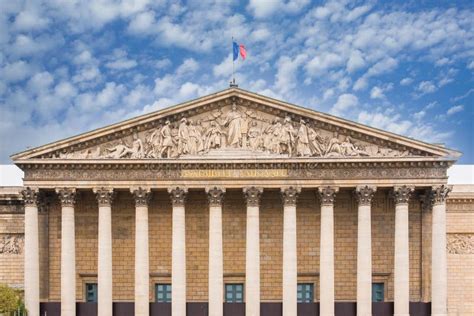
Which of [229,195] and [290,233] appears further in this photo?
[229,195]

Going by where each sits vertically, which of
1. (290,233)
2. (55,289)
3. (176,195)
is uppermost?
(176,195)

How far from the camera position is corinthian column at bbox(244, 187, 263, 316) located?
2764 centimetres

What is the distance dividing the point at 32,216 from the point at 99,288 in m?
4.32

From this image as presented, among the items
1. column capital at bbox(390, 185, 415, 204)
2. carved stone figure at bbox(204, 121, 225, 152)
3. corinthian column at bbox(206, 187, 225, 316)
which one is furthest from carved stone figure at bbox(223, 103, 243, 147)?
column capital at bbox(390, 185, 415, 204)

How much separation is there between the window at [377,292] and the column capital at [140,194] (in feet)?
37.1

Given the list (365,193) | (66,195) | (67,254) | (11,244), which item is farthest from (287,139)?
(11,244)

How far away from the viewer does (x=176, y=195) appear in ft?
91.5

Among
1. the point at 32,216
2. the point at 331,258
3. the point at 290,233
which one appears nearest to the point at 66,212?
the point at 32,216

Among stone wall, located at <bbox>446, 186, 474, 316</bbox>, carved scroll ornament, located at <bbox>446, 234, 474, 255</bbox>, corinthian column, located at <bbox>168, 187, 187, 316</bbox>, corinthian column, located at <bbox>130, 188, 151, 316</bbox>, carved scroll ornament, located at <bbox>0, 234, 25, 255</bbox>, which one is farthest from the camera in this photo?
carved scroll ornament, located at <bbox>0, 234, 25, 255</bbox>

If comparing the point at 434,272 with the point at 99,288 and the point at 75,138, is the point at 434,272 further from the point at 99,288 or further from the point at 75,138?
the point at 75,138

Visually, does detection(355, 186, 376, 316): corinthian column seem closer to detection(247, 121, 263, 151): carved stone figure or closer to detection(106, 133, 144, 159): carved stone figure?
detection(247, 121, 263, 151): carved stone figure

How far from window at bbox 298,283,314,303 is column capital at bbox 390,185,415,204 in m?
5.80

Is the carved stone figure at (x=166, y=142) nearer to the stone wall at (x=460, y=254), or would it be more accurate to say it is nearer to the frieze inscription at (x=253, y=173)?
the frieze inscription at (x=253, y=173)

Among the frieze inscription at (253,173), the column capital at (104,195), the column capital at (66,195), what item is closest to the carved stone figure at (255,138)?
the frieze inscription at (253,173)
